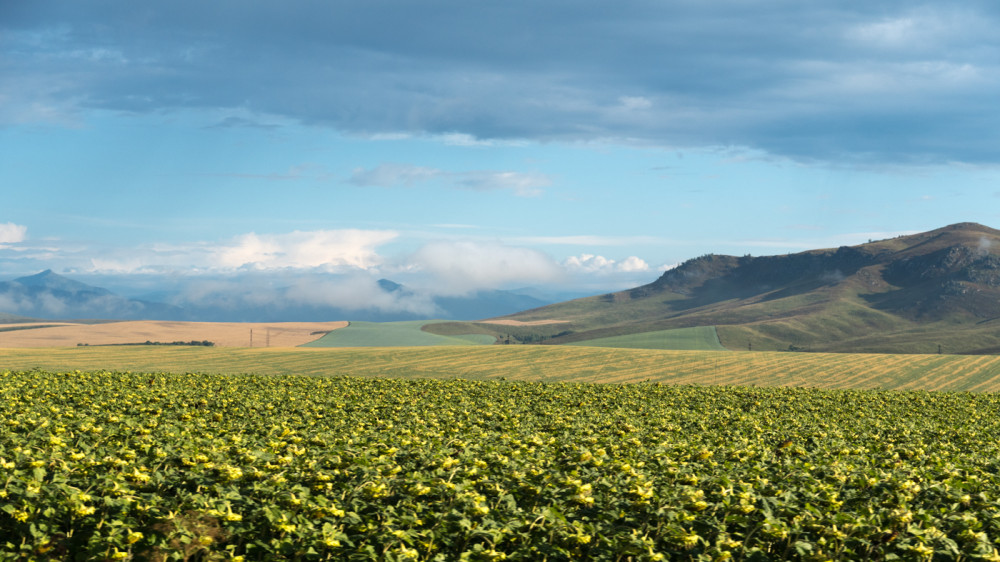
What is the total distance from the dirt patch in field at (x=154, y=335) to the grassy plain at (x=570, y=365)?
84.4m

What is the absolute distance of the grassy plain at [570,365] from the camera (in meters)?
73.0

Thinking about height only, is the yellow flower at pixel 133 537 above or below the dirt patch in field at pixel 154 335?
above

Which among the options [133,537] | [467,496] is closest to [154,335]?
[133,537]

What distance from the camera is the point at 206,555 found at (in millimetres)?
8859

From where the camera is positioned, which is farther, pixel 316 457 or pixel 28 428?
pixel 28 428

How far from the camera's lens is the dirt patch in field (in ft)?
570

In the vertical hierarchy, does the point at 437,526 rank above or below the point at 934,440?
above

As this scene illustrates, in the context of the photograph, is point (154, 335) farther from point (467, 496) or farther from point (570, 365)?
point (467, 496)

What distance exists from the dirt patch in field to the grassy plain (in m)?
84.4

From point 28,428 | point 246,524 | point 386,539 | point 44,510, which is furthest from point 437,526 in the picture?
point 28,428

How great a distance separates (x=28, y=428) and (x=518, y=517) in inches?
468

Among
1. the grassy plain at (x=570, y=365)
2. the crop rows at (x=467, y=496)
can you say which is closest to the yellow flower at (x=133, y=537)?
the crop rows at (x=467, y=496)

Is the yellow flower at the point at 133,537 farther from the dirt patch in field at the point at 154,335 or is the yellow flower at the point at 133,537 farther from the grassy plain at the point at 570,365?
the dirt patch in field at the point at 154,335

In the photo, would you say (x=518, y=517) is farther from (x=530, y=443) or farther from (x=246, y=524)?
(x=530, y=443)
